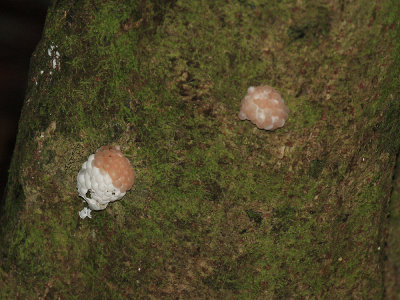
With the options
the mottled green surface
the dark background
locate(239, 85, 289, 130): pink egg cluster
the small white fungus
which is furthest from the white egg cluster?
the dark background

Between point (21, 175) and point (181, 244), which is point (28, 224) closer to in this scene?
point (21, 175)

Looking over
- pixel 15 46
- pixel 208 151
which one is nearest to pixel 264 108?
pixel 208 151

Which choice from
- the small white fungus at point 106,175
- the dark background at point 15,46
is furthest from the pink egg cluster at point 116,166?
the dark background at point 15,46

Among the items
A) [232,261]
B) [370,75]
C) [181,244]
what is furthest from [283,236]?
[370,75]

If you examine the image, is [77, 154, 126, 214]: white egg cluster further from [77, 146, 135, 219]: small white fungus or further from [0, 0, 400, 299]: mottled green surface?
[0, 0, 400, 299]: mottled green surface

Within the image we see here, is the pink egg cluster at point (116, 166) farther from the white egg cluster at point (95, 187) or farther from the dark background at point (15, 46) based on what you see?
the dark background at point (15, 46)

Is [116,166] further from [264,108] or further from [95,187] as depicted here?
[264,108]
